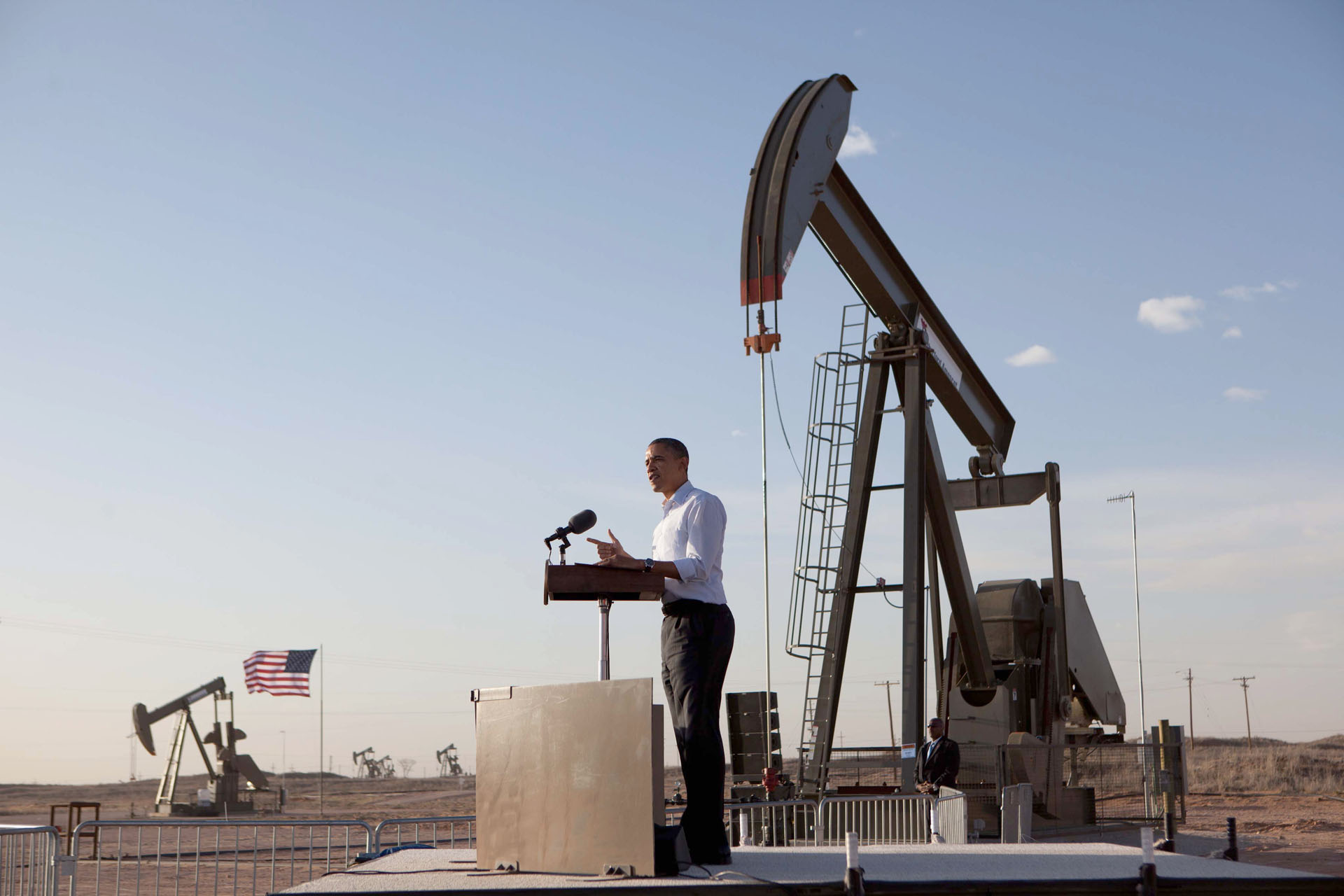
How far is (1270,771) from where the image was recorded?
165 feet

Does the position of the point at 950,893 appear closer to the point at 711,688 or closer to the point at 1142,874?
the point at 1142,874

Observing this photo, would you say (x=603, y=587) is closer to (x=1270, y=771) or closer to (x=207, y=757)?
(x=207, y=757)

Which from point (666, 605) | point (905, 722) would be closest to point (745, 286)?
point (905, 722)

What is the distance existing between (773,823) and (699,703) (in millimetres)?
5799

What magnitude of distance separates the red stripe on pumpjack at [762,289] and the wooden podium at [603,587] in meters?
6.31

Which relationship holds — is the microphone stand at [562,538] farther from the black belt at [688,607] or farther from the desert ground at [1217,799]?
the desert ground at [1217,799]

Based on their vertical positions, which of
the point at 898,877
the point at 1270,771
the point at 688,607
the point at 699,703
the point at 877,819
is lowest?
the point at 1270,771

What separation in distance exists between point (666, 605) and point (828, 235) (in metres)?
9.01

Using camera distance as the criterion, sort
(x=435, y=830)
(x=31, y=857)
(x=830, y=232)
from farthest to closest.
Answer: (x=830, y=232) → (x=435, y=830) → (x=31, y=857)

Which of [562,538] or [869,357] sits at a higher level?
[869,357]

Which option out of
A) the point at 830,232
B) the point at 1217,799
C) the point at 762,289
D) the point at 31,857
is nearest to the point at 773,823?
the point at 762,289

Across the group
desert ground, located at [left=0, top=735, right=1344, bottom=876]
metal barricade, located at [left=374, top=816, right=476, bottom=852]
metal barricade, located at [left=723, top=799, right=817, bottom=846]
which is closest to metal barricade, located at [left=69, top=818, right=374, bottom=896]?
metal barricade, located at [left=374, top=816, right=476, bottom=852]

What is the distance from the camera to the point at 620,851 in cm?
412

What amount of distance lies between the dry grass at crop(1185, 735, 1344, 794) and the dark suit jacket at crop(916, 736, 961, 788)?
18.0 meters
